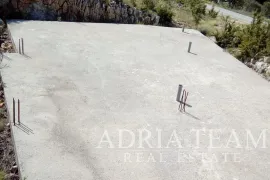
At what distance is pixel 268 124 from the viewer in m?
5.73

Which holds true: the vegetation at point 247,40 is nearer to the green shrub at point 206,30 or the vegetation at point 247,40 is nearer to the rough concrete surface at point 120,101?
the green shrub at point 206,30

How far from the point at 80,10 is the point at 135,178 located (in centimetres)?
785

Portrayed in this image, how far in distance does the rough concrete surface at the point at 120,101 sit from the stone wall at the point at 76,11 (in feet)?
3.00

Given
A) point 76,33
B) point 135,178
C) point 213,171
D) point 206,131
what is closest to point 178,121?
point 206,131

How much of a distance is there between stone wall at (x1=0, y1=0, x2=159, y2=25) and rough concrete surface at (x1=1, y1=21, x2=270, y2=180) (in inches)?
36.0

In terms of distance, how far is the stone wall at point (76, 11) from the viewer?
31.9 feet

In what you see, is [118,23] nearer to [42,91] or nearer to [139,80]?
[139,80]

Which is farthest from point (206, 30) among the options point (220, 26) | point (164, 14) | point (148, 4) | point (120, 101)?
point (120, 101)

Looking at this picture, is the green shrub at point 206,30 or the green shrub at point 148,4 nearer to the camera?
the green shrub at point 206,30

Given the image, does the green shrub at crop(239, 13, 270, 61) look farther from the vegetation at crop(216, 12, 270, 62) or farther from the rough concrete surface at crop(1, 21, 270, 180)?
the rough concrete surface at crop(1, 21, 270, 180)

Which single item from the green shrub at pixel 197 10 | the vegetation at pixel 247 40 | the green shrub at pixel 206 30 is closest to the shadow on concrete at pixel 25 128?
the vegetation at pixel 247 40

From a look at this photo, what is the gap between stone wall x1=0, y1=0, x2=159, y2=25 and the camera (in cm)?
971

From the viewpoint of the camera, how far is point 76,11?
10641 mm

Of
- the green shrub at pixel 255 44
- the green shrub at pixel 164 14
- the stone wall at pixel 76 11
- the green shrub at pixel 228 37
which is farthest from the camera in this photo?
the green shrub at pixel 164 14
